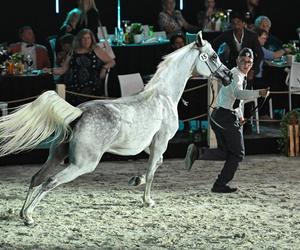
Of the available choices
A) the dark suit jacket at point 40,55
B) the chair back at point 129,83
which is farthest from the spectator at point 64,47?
the chair back at point 129,83

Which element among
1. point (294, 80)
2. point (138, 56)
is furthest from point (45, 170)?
point (138, 56)

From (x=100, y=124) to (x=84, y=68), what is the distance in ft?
14.1

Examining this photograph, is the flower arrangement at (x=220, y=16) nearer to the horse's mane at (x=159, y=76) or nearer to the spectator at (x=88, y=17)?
the spectator at (x=88, y=17)

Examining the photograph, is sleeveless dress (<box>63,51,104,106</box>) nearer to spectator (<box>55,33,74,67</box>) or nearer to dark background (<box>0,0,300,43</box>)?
spectator (<box>55,33,74,67</box>)

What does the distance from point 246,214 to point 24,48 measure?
581cm

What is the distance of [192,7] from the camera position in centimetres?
1727

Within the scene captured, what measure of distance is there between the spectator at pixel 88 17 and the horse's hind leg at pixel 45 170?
5.30 meters

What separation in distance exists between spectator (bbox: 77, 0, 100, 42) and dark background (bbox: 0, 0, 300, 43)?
2068 mm

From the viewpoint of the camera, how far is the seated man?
13.8 meters

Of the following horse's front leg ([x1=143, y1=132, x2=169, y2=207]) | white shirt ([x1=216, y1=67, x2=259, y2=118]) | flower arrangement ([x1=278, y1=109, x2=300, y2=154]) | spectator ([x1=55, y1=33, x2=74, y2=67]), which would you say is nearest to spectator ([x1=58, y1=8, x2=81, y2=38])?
spectator ([x1=55, y1=33, x2=74, y2=67])

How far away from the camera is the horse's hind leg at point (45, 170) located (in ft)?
28.4

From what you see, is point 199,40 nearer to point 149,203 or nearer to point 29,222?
point 149,203

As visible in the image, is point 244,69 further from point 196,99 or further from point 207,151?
point 196,99

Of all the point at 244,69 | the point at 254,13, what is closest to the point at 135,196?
the point at 244,69
